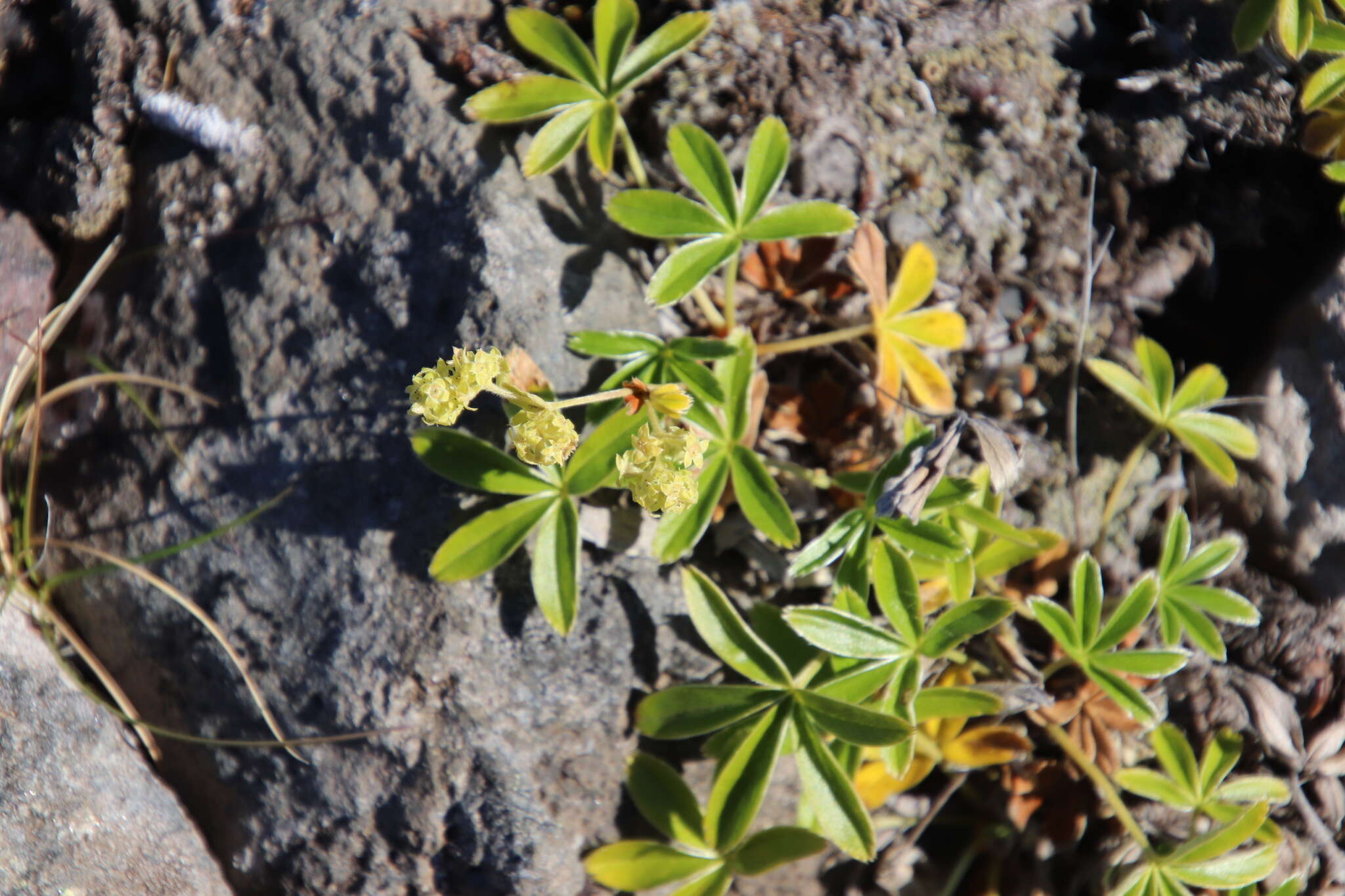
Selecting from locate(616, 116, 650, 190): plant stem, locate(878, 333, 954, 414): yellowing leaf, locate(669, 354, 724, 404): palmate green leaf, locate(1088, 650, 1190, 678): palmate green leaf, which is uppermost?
locate(616, 116, 650, 190): plant stem

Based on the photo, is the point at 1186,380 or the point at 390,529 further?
the point at 1186,380

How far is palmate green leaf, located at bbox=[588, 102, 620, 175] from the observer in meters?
2.30

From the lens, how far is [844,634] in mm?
2164

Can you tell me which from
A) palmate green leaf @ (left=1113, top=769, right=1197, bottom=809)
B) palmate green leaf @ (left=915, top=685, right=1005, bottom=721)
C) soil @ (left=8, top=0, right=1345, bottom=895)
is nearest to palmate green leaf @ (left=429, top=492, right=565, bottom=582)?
soil @ (left=8, top=0, right=1345, bottom=895)

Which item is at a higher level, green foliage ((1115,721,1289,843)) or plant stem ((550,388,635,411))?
plant stem ((550,388,635,411))

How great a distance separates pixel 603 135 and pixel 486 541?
1064 mm

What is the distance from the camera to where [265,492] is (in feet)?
7.72

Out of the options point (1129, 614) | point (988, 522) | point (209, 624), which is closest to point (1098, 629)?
point (1129, 614)

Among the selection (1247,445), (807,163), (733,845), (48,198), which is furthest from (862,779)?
(48,198)

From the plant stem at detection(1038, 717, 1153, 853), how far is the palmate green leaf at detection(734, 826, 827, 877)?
0.74 metres

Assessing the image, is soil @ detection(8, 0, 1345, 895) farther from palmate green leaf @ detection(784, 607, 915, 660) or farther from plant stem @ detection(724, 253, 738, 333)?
palmate green leaf @ detection(784, 607, 915, 660)

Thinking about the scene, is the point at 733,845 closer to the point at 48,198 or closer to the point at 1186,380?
the point at 1186,380

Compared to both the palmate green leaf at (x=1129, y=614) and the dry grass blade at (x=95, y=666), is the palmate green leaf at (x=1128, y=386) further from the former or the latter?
the dry grass blade at (x=95, y=666)

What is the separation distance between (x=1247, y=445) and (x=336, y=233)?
8.35 feet
